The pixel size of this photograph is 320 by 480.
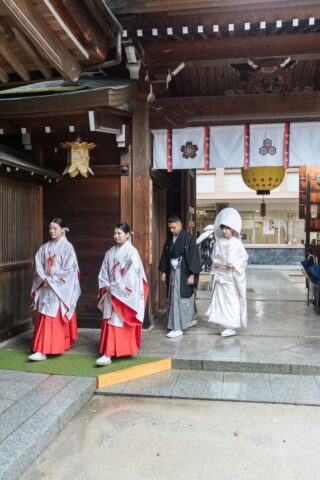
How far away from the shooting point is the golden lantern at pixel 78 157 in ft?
20.5

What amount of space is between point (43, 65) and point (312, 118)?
4.33m

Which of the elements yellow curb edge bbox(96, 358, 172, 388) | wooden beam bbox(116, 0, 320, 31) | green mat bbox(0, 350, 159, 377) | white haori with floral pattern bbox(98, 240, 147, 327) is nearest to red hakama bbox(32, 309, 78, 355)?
green mat bbox(0, 350, 159, 377)

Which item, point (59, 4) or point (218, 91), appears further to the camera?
point (218, 91)

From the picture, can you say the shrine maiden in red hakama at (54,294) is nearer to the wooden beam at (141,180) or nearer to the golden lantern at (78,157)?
the golden lantern at (78,157)

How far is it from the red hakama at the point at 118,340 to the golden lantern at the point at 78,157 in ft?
7.99

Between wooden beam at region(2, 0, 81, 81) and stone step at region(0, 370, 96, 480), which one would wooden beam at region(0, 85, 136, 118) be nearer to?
wooden beam at region(2, 0, 81, 81)

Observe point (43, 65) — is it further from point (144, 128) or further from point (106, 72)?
point (106, 72)

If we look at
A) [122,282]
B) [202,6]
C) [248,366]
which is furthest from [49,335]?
[202,6]

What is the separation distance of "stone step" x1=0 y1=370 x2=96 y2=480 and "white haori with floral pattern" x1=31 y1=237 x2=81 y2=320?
2.80 feet

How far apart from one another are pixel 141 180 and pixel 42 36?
10.7ft

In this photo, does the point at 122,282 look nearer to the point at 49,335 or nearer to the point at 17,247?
the point at 49,335

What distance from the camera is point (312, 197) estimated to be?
11.1m

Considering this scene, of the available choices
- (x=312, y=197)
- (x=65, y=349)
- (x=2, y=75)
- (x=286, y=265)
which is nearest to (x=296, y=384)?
(x=65, y=349)

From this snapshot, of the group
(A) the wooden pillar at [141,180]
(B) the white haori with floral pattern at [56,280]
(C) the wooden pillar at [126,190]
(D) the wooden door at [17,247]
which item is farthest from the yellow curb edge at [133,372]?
(C) the wooden pillar at [126,190]
